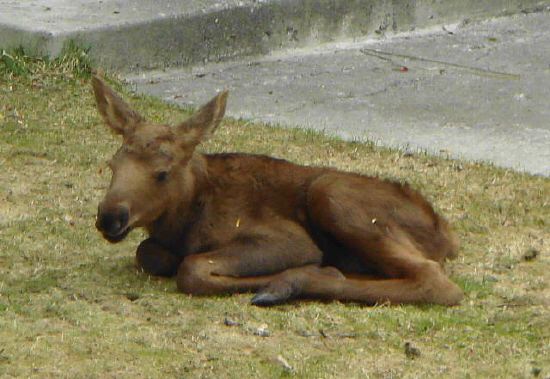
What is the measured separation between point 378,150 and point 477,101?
163cm

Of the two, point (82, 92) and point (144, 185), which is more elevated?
point (144, 185)

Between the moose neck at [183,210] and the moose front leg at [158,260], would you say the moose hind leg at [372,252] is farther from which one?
the moose front leg at [158,260]

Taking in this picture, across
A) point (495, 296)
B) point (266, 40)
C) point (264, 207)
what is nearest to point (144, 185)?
point (264, 207)

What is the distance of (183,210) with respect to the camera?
692cm

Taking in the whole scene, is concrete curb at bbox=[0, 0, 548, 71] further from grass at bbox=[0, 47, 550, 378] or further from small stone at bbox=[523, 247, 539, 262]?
small stone at bbox=[523, 247, 539, 262]

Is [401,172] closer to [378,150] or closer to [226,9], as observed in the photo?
[378,150]

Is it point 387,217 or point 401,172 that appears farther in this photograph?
point 401,172

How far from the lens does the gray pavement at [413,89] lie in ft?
32.5

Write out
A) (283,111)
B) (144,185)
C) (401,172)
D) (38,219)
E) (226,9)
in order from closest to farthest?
(144,185), (38,219), (401,172), (283,111), (226,9)

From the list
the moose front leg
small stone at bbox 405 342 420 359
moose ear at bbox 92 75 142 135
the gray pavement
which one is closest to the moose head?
moose ear at bbox 92 75 142 135

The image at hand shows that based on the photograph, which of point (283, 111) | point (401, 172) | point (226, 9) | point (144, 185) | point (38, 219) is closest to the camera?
point (144, 185)

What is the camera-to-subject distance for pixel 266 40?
1203cm

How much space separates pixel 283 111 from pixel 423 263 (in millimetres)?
3941

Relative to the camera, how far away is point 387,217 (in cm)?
695
